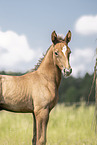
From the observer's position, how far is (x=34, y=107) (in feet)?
13.2

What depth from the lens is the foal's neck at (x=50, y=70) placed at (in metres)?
4.37

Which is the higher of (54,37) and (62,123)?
(54,37)

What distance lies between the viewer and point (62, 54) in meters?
4.11

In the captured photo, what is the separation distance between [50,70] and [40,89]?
1.75 ft

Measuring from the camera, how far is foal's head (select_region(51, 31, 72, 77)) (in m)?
4.00

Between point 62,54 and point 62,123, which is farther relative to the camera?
point 62,123

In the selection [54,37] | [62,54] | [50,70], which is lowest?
[50,70]

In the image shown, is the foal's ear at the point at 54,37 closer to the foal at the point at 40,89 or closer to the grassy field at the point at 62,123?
the foal at the point at 40,89

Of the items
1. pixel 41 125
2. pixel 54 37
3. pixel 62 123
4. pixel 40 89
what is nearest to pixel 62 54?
pixel 54 37

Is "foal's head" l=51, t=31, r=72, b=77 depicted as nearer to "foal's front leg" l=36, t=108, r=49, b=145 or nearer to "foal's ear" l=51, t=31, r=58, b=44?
"foal's ear" l=51, t=31, r=58, b=44

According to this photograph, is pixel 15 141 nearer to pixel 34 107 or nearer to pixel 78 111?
pixel 34 107

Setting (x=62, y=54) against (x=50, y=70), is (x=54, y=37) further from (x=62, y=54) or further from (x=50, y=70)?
(x=50, y=70)

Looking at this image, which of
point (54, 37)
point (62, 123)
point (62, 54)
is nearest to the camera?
point (62, 54)

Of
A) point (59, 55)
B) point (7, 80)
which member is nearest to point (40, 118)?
point (7, 80)
